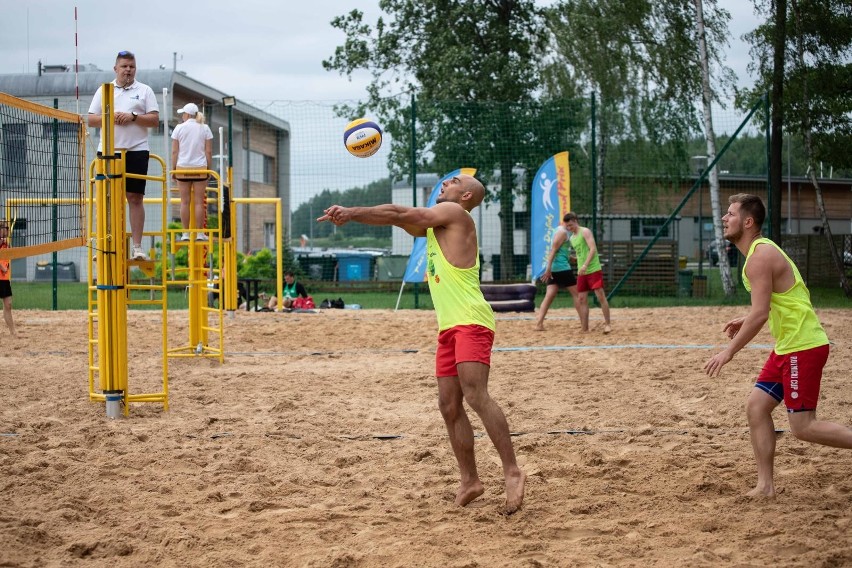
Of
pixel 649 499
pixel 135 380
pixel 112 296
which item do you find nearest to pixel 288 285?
pixel 135 380

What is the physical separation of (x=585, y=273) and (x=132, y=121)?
274 inches

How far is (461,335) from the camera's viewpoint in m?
4.61

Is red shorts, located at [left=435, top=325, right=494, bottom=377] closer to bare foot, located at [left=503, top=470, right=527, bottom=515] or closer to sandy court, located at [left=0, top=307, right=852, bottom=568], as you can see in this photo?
bare foot, located at [left=503, top=470, right=527, bottom=515]

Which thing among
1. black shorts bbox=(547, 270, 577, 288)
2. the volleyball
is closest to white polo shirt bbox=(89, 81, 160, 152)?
the volleyball

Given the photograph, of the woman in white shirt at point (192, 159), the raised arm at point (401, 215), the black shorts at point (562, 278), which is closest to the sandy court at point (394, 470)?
the raised arm at point (401, 215)

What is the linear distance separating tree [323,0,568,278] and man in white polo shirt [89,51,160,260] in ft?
38.7

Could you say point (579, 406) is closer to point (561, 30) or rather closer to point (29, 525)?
point (29, 525)

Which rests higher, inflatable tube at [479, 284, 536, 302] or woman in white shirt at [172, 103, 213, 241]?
woman in white shirt at [172, 103, 213, 241]

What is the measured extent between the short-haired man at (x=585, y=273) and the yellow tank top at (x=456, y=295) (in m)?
7.77

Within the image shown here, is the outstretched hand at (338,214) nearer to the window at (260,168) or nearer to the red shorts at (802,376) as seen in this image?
the red shorts at (802,376)

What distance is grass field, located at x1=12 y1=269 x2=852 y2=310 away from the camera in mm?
17531

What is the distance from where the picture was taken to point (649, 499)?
15.4 ft

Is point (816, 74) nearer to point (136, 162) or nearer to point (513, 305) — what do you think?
point (513, 305)

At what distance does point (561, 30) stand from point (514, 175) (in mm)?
7758
